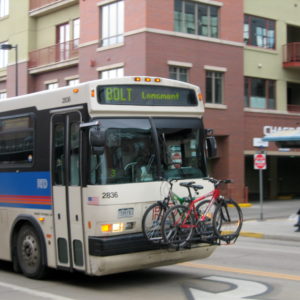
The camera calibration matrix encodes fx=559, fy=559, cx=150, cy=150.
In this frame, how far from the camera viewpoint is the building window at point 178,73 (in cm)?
2769

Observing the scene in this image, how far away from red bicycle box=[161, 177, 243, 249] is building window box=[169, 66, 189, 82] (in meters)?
19.2

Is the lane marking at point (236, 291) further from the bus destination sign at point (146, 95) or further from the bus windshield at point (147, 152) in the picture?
the bus destination sign at point (146, 95)

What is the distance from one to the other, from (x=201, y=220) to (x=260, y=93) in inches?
971

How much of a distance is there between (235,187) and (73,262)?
2281 centimetres

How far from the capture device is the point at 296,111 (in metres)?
34.0

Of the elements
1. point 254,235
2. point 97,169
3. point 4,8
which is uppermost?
point 4,8

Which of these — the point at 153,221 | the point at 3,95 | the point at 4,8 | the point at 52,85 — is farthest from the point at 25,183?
the point at 4,8

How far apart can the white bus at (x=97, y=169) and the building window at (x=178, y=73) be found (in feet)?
60.3

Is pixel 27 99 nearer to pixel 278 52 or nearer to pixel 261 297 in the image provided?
pixel 261 297

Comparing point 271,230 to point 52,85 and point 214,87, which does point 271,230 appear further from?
point 52,85

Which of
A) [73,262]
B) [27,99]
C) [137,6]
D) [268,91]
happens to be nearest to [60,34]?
[137,6]

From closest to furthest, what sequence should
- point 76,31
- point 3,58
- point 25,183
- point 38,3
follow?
point 25,183, point 76,31, point 38,3, point 3,58

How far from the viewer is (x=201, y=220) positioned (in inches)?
330

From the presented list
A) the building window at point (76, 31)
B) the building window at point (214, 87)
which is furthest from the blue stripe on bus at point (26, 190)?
the building window at point (76, 31)
